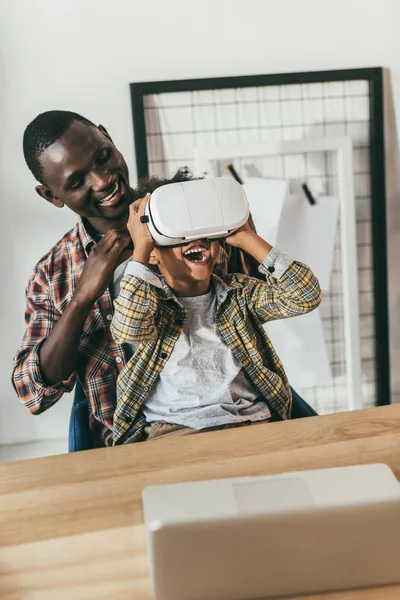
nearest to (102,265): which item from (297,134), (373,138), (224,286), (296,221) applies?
(224,286)

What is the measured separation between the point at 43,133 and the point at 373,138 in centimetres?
116

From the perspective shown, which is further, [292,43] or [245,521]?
[292,43]

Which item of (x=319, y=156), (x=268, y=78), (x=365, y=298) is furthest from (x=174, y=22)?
(x=365, y=298)

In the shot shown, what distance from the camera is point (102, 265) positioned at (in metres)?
1.43

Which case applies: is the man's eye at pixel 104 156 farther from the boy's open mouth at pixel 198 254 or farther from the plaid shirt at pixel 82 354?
the boy's open mouth at pixel 198 254

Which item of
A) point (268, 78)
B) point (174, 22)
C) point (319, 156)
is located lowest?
point (319, 156)

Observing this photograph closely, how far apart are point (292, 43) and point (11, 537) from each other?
1698 millimetres

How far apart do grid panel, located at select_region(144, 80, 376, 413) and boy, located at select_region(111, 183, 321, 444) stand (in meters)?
0.74

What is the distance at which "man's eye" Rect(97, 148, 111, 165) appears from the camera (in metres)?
1.48

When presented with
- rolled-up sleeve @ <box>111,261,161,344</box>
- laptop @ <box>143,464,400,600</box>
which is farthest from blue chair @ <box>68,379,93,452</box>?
laptop @ <box>143,464,400,600</box>

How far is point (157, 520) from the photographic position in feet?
2.26

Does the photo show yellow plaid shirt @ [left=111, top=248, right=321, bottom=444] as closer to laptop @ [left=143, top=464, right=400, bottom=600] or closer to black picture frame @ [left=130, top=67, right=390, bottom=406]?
laptop @ [left=143, top=464, right=400, bottom=600]

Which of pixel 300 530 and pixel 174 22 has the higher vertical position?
pixel 174 22

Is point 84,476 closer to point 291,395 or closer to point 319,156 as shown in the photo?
point 291,395
